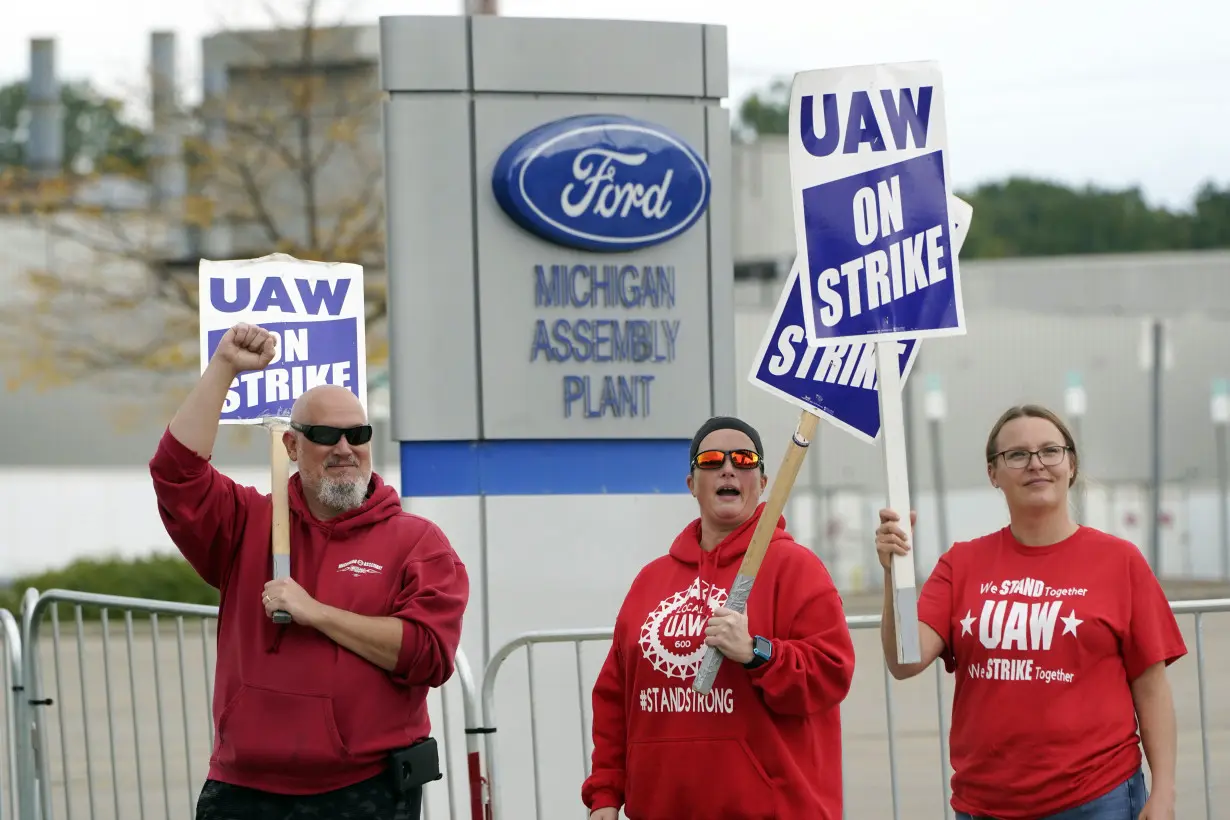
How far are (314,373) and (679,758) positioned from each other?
1.75 meters

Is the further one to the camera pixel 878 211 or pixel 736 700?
pixel 878 211

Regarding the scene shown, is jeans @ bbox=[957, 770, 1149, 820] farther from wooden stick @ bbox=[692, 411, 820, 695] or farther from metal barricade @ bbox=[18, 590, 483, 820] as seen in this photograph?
metal barricade @ bbox=[18, 590, 483, 820]

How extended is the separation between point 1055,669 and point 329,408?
1996mm

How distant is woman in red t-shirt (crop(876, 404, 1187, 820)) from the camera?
4.39 meters

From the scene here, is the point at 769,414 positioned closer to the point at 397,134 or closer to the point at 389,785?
the point at 397,134

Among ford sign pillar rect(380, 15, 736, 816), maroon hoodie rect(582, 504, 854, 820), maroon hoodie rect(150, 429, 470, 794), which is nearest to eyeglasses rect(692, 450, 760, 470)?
maroon hoodie rect(582, 504, 854, 820)

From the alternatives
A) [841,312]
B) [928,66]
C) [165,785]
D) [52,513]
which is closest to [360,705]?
[841,312]

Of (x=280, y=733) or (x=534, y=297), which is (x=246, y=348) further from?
(x=534, y=297)

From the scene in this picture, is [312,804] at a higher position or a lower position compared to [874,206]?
lower

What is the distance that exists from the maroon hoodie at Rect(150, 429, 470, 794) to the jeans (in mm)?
1630

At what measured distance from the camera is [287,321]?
5348mm

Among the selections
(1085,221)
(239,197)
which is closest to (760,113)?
(1085,221)

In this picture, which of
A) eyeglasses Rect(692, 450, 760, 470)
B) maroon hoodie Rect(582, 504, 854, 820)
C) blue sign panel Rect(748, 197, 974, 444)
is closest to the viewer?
maroon hoodie Rect(582, 504, 854, 820)

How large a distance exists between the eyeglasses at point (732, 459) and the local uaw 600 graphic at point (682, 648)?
0.31m
